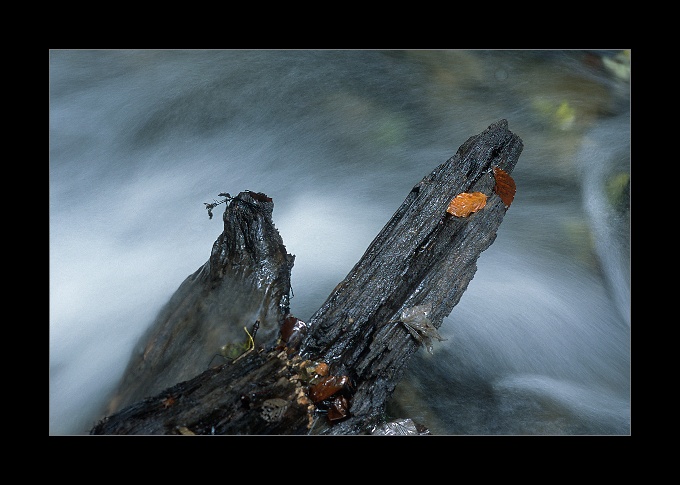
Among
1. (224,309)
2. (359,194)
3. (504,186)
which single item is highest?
(359,194)

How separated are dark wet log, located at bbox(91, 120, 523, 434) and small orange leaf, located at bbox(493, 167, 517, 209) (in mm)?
38

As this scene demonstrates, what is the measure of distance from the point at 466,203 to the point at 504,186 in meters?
0.29

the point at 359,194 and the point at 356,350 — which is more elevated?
the point at 359,194

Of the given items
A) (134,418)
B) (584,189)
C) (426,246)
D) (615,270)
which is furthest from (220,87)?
(615,270)

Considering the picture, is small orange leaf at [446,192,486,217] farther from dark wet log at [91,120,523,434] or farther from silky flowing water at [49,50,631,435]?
silky flowing water at [49,50,631,435]

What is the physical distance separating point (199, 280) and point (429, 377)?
147 centimetres

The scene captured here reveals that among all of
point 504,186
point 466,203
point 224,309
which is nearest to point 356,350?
point 224,309

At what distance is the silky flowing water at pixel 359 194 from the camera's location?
291 centimetres

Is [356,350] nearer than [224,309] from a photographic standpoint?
Yes

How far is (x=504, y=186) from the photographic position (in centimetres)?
292

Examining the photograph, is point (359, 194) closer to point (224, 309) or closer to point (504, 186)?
point (504, 186)

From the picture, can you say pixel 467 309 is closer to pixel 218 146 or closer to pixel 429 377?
pixel 429 377

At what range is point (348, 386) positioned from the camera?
2.37 meters

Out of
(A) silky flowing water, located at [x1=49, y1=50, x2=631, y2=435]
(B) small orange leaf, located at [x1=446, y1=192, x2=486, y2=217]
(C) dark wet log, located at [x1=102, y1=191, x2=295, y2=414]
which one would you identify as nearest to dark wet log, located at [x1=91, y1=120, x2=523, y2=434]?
(B) small orange leaf, located at [x1=446, y1=192, x2=486, y2=217]
